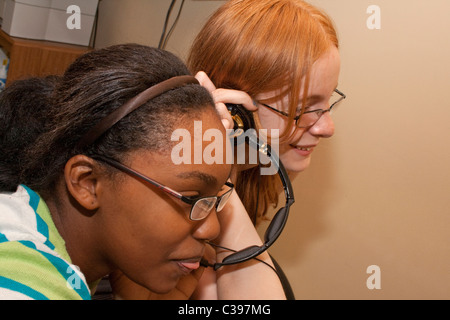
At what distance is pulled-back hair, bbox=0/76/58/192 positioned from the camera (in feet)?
2.98

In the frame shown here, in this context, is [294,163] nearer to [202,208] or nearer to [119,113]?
[202,208]

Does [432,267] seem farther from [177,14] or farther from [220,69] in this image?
[177,14]

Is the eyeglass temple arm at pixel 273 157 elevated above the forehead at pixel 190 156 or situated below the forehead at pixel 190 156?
below

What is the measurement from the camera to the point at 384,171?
1.34 m

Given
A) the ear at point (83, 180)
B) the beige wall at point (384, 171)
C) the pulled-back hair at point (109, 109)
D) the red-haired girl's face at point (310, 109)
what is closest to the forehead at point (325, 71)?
the red-haired girl's face at point (310, 109)

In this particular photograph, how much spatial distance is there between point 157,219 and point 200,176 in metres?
0.11

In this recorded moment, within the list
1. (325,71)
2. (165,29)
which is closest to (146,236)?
(325,71)

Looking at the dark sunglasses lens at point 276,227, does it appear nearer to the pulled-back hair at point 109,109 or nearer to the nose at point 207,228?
the nose at point 207,228

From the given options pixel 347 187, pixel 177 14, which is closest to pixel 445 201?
pixel 347 187

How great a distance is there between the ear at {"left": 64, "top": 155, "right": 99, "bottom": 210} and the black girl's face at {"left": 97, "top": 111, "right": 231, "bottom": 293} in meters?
0.03

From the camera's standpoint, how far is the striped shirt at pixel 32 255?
26.3 inches

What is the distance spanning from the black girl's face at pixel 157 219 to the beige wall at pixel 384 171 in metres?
0.62

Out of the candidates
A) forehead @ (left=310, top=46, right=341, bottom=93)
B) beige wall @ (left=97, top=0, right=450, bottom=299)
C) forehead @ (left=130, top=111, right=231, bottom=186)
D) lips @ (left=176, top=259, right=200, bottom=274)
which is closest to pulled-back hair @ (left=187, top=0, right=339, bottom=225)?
forehead @ (left=310, top=46, right=341, bottom=93)

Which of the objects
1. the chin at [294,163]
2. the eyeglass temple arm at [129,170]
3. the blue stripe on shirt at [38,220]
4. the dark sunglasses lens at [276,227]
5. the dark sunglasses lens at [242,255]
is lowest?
the dark sunglasses lens at [242,255]
